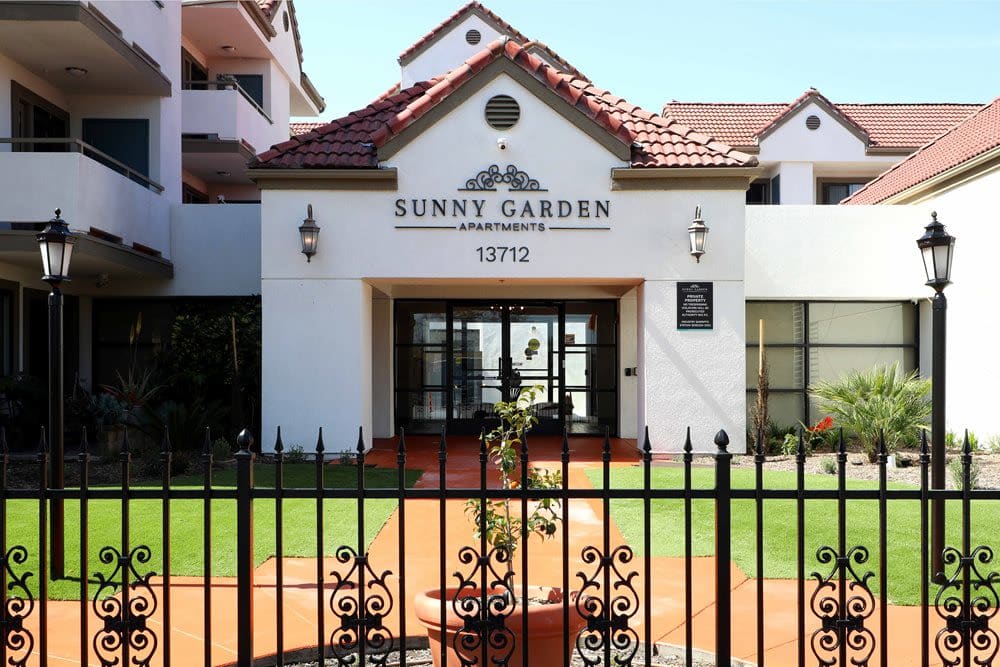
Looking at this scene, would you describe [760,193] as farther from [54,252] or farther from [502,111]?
[54,252]

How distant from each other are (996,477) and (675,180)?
5970 millimetres

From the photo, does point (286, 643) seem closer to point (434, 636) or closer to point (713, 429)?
point (434, 636)

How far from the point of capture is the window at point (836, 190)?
85.4 feet

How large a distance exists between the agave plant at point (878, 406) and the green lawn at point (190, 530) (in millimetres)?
7754

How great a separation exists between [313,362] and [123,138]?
6580 millimetres

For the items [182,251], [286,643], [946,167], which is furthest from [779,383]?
[286,643]

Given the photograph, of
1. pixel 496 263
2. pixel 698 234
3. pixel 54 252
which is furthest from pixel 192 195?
pixel 54 252

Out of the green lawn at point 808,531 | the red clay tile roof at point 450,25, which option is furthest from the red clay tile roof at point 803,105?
the green lawn at point 808,531

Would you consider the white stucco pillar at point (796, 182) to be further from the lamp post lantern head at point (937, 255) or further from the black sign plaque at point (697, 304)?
the lamp post lantern head at point (937, 255)

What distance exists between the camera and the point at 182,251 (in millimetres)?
15930

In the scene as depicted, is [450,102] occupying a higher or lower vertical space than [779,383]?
higher

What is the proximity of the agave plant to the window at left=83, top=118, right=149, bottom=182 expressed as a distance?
12901 millimetres

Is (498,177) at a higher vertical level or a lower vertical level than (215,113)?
lower

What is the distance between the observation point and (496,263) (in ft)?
43.9
